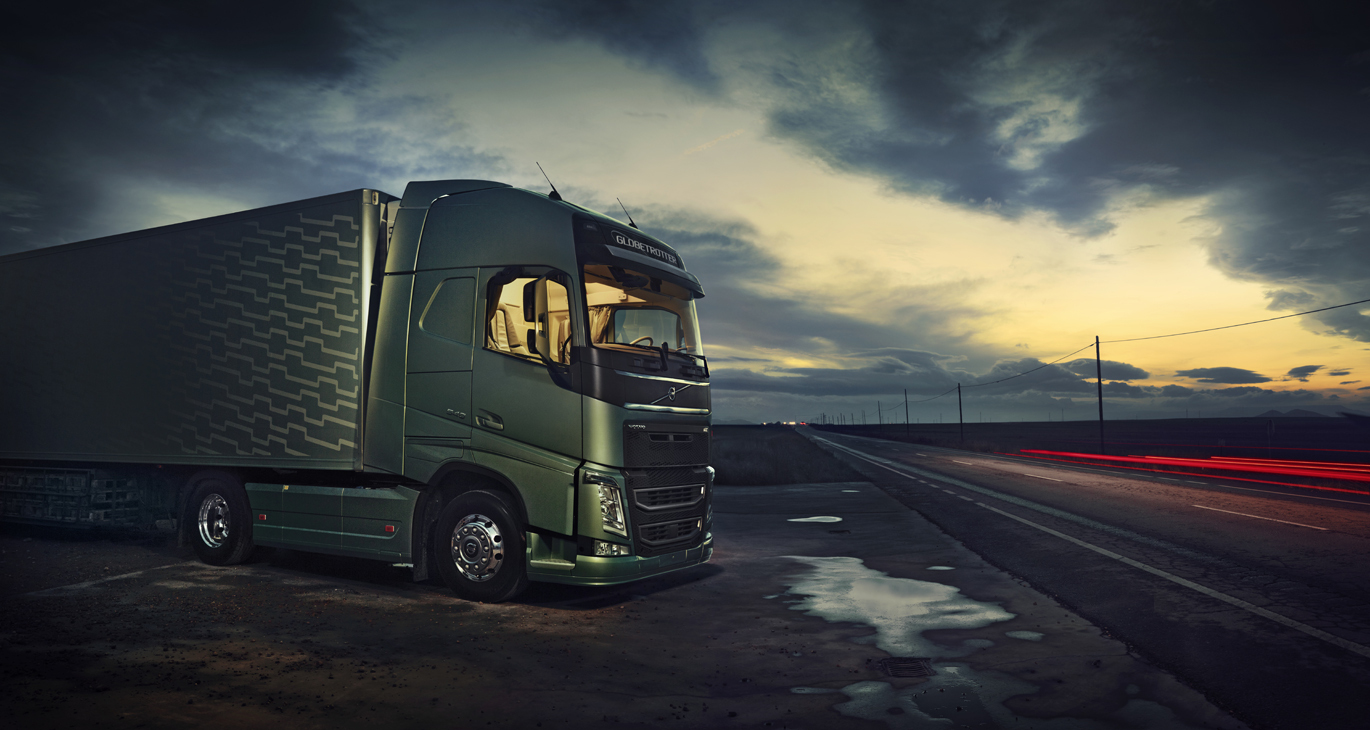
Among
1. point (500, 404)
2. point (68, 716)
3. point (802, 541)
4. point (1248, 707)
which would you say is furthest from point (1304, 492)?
point (68, 716)

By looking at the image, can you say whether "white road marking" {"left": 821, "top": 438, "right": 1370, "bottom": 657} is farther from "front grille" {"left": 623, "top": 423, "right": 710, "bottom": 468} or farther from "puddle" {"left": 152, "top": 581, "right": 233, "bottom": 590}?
"puddle" {"left": 152, "top": 581, "right": 233, "bottom": 590}

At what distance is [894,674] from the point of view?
16.3ft

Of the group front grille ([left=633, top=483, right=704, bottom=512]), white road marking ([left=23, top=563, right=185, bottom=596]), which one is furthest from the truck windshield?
white road marking ([left=23, top=563, right=185, bottom=596])

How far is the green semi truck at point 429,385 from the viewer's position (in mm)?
6828

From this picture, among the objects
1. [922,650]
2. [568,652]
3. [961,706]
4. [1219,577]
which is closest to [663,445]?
[568,652]

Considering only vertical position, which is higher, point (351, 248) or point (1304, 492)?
point (351, 248)

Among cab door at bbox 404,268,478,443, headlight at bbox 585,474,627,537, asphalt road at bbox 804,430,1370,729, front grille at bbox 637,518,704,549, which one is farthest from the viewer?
cab door at bbox 404,268,478,443

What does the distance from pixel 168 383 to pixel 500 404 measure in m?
5.07

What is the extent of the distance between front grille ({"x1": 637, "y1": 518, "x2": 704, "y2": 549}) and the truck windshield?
1745 mm

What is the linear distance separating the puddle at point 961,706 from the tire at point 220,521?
7157 mm

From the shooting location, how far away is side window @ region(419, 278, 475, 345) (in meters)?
7.27

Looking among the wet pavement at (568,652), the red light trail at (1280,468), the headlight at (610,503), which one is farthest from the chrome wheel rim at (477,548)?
the red light trail at (1280,468)

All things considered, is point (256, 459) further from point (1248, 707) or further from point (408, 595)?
point (1248, 707)

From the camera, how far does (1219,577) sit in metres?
8.01
